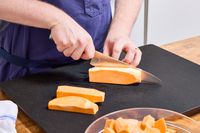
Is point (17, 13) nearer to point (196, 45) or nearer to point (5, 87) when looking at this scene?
point (5, 87)

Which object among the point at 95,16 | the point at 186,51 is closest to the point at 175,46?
the point at 186,51

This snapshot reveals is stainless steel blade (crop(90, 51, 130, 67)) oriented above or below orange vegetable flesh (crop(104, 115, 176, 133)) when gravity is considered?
below

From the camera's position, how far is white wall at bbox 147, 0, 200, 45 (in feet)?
6.43

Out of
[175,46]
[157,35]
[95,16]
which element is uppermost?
[95,16]

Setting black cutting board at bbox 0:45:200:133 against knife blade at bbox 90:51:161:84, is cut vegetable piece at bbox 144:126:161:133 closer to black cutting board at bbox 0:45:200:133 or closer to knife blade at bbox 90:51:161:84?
black cutting board at bbox 0:45:200:133

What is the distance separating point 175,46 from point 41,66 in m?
0.41

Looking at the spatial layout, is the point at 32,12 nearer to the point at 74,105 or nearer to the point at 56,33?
the point at 56,33

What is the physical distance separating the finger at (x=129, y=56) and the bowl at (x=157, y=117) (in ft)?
0.83

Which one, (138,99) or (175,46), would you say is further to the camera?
(175,46)

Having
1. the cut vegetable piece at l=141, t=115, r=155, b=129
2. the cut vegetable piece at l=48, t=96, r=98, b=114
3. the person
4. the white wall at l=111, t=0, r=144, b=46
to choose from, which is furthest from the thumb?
the white wall at l=111, t=0, r=144, b=46

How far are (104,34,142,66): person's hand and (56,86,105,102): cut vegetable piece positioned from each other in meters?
0.17

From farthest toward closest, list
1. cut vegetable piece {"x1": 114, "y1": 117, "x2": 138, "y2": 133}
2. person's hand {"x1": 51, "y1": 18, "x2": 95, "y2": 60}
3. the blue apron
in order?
the blue apron
person's hand {"x1": 51, "y1": 18, "x2": 95, "y2": 60}
cut vegetable piece {"x1": 114, "y1": 117, "x2": 138, "y2": 133}

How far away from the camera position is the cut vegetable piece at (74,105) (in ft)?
2.59

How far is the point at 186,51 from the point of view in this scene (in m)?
1.15
